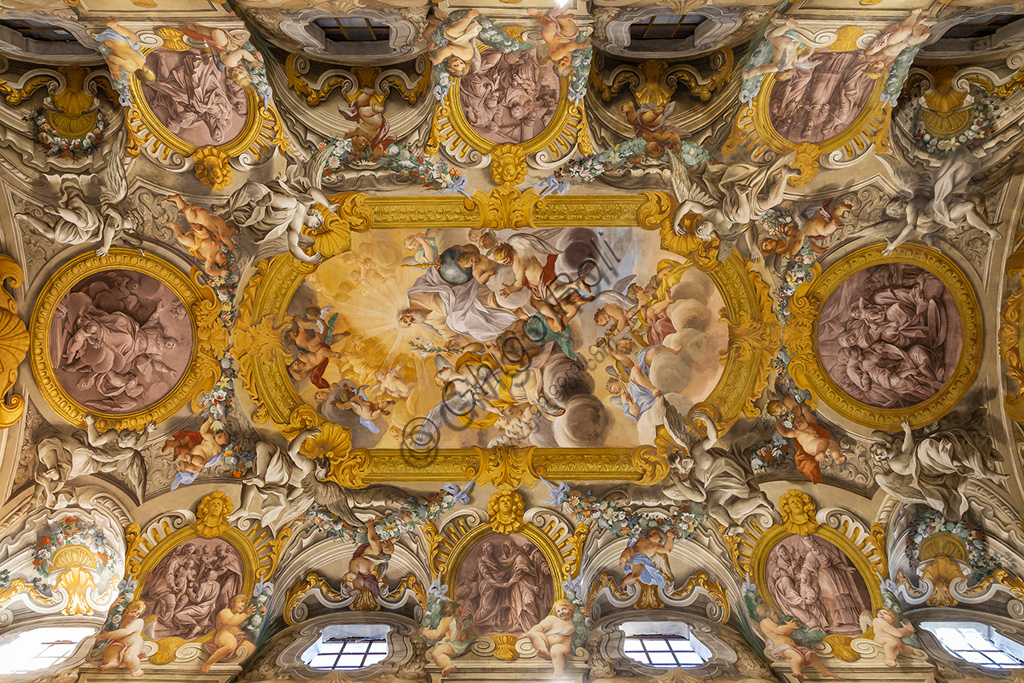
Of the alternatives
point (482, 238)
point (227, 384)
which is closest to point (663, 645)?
point (482, 238)

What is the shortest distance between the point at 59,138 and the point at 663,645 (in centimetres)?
1317

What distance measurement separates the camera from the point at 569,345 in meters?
11.0

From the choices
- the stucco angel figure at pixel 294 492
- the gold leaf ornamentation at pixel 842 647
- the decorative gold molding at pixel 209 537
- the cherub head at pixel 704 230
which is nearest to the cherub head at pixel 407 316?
the stucco angel figure at pixel 294 492

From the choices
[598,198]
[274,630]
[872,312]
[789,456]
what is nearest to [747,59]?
[598,198]

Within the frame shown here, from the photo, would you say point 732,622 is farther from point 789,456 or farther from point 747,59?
point 747,59

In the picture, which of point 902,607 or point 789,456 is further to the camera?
point 789,456

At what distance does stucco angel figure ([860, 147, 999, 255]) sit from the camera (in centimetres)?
955

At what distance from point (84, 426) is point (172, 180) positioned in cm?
448

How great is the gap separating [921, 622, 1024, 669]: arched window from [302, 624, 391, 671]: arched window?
361 inches

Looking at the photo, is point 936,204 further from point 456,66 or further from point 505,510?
point 505,510

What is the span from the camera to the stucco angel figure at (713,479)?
10.4m

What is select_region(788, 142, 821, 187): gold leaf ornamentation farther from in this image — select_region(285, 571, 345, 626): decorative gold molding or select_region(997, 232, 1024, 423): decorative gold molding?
select_region(285, 571, 345, 626): decorative gold molding

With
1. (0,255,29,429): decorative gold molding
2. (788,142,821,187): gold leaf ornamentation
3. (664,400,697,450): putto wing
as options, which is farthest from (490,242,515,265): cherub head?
(0,255,29,429): decorative gold molding

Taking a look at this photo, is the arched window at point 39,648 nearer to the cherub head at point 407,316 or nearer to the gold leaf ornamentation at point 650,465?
the cherub head at point 407,316
